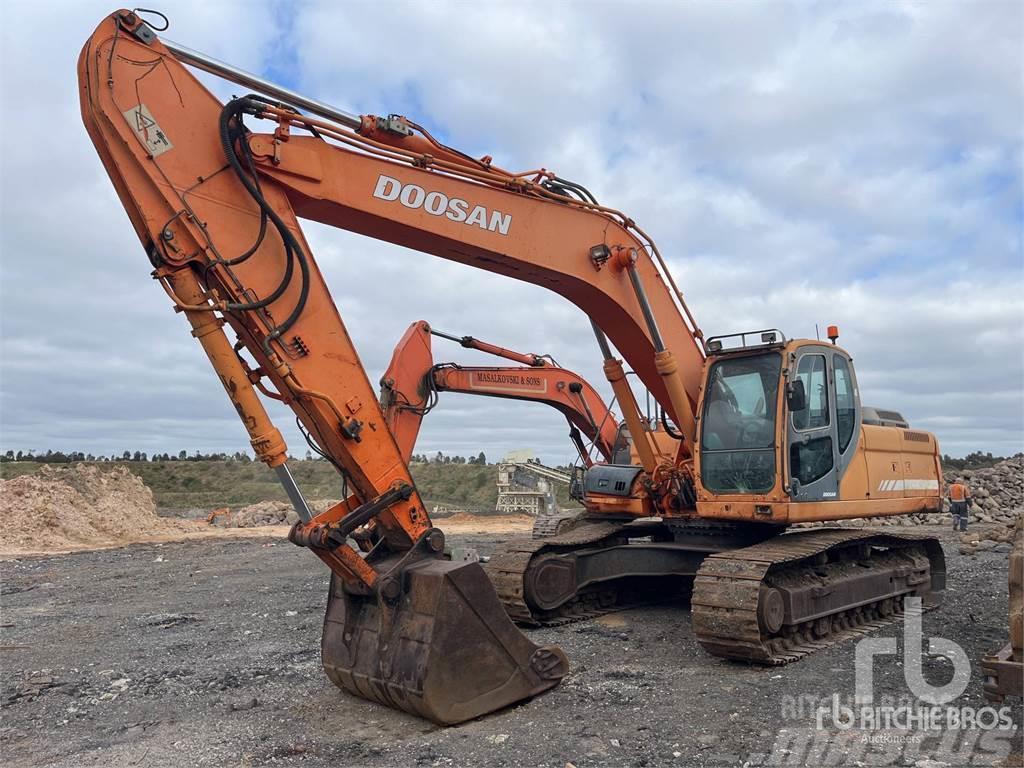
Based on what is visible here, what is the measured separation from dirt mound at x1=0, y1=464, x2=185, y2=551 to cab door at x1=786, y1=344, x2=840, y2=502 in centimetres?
1589

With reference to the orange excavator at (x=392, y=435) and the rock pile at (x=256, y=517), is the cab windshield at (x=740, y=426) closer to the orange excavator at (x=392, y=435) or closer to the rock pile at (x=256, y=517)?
the orange excavator at (x=392, y=435)

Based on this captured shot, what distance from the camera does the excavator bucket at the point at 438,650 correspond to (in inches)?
197

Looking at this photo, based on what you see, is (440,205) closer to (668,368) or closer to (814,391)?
(668,368)

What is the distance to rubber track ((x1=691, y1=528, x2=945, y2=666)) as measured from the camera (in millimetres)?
6292

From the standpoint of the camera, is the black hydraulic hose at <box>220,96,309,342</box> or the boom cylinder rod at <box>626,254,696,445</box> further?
the boom cylinder rod at <box>626,254,696,445</box>

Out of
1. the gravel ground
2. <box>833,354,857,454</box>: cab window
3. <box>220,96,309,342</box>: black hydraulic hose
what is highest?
<box>220,96,309,342</box>: black hydraulic hose

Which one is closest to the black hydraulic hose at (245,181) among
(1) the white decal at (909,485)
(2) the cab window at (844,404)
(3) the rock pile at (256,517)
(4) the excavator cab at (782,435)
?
(4) the excavator cab at (782,435)

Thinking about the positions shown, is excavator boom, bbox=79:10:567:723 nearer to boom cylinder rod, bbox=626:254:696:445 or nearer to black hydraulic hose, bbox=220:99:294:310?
black hydraulic hose, bbox=220:99:294:310

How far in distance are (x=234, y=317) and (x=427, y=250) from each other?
167 cm

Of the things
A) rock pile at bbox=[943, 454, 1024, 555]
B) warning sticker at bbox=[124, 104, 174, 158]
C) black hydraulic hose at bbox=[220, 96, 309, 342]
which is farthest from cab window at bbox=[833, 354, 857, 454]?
rock pile at bbox=[943, 454, 1024, 555]

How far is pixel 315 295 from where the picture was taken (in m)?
5.47

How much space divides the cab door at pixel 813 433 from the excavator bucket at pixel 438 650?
3029 mm

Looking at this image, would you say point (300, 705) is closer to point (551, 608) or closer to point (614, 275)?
point (551, 608)

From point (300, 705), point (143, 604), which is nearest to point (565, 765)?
point (300, 705)
